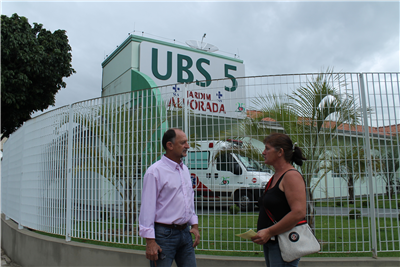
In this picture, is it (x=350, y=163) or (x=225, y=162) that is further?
(x=225, y=162)

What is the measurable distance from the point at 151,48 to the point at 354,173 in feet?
42.6

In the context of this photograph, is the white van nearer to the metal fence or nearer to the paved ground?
the metal fence

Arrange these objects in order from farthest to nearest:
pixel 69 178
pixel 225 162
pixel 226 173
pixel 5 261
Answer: pixel 5 261
pixel 69 178
pixel 225 162
pixel 226 173

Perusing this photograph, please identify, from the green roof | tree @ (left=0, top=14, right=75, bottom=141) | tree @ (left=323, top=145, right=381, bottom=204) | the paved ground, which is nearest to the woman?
tree @ (left=323, top=145, right=381, bottom=204)

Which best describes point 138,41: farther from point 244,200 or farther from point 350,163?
point 350,163

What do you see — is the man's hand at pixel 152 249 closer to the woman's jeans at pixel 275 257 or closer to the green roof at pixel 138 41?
the woman's jeans at pixel 275 257

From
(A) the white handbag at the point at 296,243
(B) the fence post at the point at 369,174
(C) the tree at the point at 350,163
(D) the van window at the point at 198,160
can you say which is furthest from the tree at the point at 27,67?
(A) the white handbag at the point at 296,243

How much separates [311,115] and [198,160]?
1.72m

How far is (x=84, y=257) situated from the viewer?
4.39m

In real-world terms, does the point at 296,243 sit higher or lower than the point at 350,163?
lower

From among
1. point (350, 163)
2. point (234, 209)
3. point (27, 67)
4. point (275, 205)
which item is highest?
point (27, 67)

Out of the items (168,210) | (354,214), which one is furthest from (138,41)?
(168,210)

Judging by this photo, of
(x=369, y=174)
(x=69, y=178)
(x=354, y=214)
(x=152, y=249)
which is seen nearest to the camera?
(x=152, y=249)

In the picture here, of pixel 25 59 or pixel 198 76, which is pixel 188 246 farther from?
pixel 198 76
